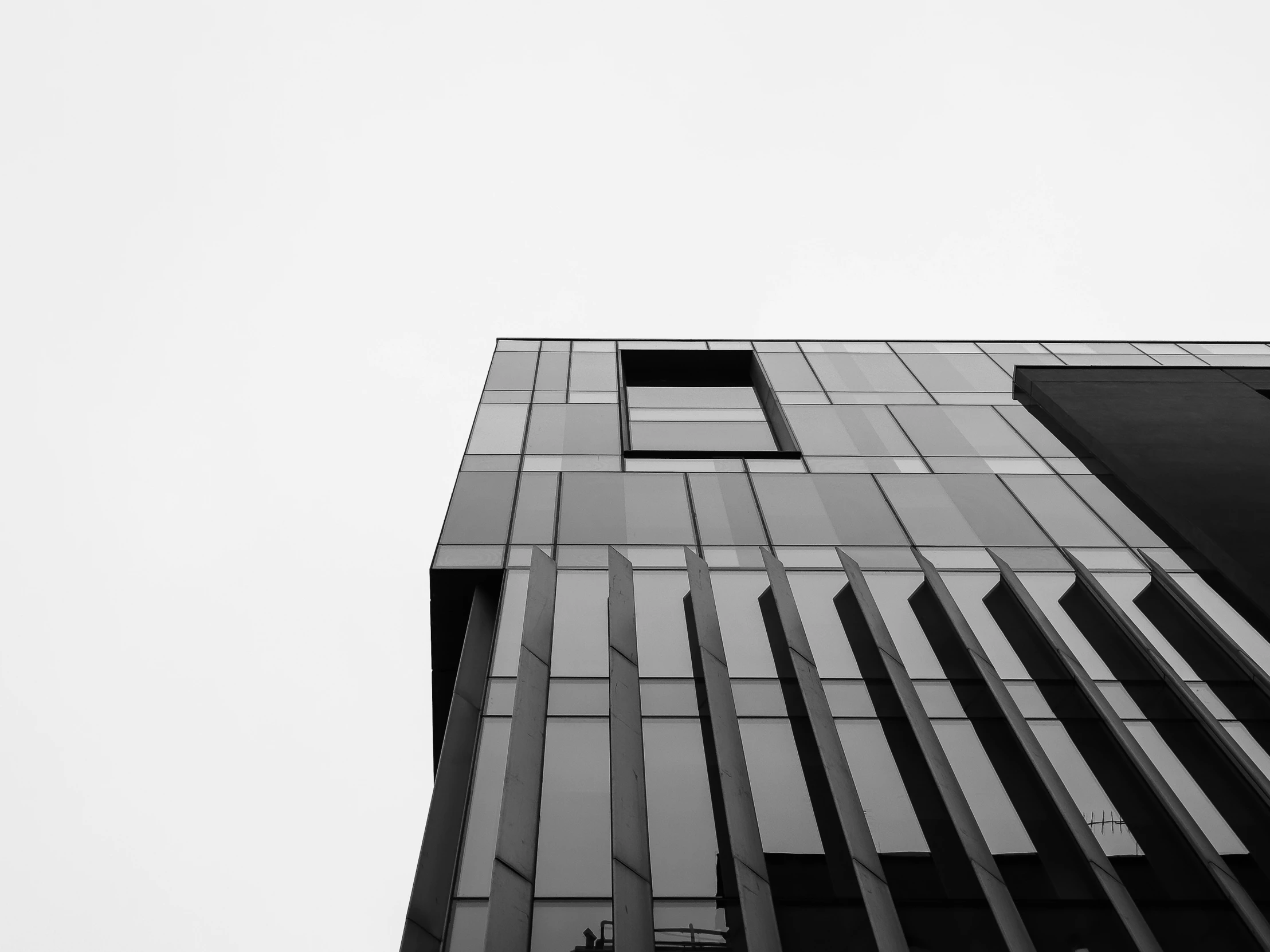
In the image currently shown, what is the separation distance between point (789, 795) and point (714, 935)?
6.92ft

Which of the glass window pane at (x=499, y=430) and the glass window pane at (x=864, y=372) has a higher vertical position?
the glass window pane at (x=864, y=372)

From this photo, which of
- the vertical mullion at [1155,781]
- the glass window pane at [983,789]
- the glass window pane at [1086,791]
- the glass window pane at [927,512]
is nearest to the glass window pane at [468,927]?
the glass window pane at [983,789]

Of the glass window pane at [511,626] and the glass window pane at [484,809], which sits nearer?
the glass window pane at [484,809]

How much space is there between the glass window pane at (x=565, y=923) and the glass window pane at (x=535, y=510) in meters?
7.14

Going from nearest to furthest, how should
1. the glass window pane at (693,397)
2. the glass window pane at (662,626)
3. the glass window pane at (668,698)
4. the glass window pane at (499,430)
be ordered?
the glass window pane at (668,698), the glass window pane at (662,626), the glass window pane at (499,430), the glass window pane at (693,397)

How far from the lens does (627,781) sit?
10.0m

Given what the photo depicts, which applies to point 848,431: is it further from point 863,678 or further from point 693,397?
point 863,678

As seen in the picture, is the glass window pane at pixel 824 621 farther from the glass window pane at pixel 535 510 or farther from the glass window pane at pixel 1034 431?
the glass window pane at pixel 1034 431

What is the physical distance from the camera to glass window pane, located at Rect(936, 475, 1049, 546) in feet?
53.0

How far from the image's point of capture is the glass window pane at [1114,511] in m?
16.0

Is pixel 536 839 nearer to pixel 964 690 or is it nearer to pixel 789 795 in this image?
pixel 789 795

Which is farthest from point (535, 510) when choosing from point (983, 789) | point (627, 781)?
point (983, 789)

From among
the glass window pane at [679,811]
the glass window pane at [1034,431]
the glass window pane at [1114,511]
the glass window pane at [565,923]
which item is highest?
the glass window pane at [1034,431]

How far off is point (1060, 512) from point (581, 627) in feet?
30.2
